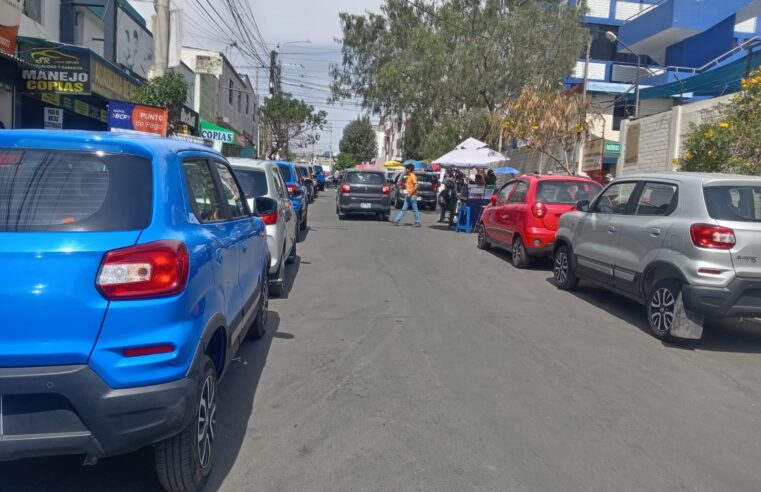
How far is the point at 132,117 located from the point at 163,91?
6.94 ft

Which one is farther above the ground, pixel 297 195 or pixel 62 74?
pixel 62 74

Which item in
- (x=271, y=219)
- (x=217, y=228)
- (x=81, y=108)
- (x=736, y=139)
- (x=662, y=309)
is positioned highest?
(x=81, y=108)

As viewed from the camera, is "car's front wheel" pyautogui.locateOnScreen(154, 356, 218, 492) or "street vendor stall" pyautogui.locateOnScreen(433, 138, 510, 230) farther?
"street vendor stall" pyautogui.locateOnScreen(433, 138, 510, 230)

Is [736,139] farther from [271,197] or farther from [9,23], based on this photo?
[9,23]

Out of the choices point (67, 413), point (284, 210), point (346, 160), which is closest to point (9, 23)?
point (284, 210)

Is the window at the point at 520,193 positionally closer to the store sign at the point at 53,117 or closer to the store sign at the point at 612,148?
the store sign at the point at 53,117

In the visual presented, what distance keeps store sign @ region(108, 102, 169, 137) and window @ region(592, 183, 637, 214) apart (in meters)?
7.87

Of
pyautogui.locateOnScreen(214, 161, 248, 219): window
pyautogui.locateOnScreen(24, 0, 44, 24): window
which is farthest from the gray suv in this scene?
pyautogui.locateOnScreen(24, 0, 44, 24): window

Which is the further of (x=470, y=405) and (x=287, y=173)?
(x=287, y=173)

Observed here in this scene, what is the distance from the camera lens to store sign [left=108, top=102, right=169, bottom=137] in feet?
37.7

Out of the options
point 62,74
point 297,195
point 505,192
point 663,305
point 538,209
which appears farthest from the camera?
point 297,195

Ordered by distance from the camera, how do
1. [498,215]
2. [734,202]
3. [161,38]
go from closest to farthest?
[734,202] → [498,215] → [161,38]

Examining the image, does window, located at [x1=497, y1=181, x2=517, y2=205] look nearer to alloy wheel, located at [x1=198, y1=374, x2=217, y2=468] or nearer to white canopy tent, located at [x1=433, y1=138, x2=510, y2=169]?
white canopy tent, located at [x1=433, y1=138, x2=510, y2=169]

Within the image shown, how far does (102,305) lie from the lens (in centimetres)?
292
